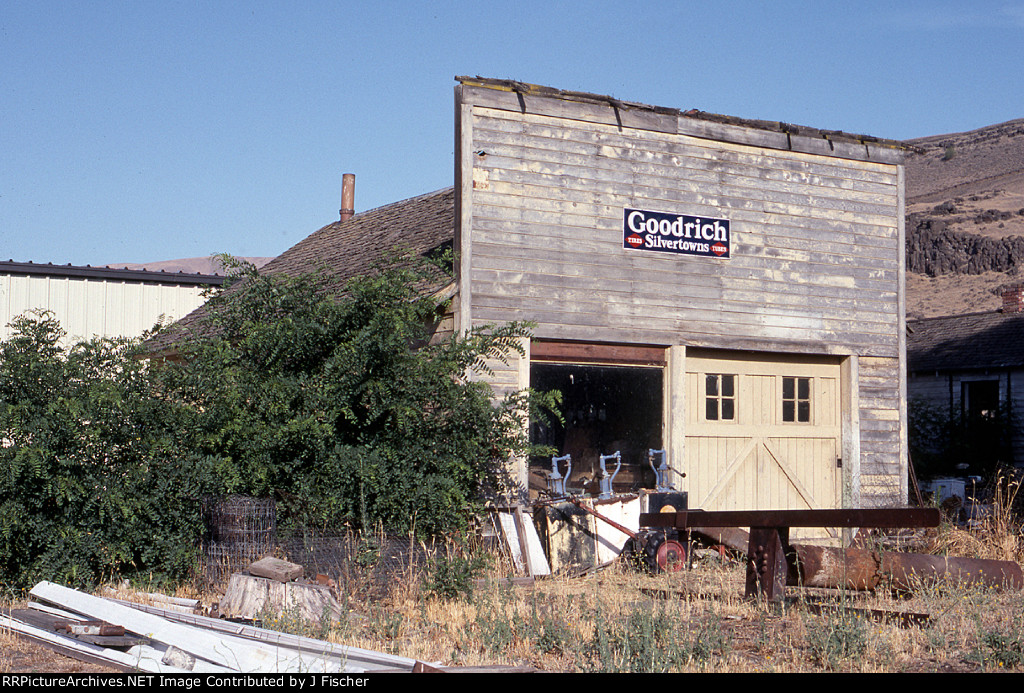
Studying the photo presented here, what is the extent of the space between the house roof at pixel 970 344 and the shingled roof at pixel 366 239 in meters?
14.5

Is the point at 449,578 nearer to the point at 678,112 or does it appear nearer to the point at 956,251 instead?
the point at 678,112

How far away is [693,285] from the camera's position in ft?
41.4

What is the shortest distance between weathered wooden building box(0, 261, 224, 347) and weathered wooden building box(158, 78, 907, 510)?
794cm

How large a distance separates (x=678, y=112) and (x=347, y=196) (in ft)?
29.6

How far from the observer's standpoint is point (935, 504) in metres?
13.7

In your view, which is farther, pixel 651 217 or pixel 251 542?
pixel 651 217

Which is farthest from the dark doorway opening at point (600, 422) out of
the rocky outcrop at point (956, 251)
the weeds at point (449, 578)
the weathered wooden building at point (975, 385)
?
the rocky outcrop at point (956, 251)

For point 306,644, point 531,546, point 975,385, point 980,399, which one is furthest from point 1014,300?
point 306,644

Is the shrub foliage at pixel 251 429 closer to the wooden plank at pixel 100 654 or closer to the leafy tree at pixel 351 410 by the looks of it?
the leafy tree at pixel 351 410

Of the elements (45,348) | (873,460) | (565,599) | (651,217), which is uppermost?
(651,217)

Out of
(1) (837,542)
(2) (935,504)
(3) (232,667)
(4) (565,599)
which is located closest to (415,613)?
(4) (565,599)

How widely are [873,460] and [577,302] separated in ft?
15.3

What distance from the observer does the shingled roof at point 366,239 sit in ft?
45.7
